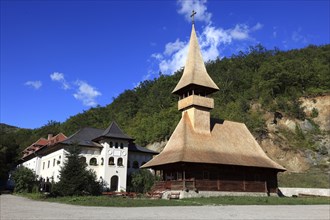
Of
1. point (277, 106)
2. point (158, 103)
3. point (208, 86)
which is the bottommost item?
point (208, 86)

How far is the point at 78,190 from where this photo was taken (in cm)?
2634

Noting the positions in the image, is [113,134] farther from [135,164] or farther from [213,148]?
[213,148]

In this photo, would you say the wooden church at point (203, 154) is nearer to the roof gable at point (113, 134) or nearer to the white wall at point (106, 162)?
the white wall at point (106, 162)

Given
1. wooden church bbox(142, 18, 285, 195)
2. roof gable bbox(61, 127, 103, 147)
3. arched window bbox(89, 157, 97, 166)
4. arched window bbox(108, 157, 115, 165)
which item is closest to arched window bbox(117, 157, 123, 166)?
arched window bbox(108, 157, 115, 165)

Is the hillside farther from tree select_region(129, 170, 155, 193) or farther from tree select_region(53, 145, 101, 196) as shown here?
tree select_region(53, 145, 101, 196)

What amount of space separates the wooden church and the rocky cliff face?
17.4 metres

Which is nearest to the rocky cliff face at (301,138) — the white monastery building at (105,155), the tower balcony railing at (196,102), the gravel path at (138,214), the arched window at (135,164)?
the arched window at (135,164)

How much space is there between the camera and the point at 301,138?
55.2 meters

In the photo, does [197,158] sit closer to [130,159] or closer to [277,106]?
[130,159]

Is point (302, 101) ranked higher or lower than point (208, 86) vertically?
higher

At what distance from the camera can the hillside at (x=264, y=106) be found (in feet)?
177

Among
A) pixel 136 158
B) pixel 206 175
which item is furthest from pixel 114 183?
pixel 206 175

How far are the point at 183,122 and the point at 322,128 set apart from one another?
1372 inches

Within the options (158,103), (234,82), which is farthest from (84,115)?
(234,82)
